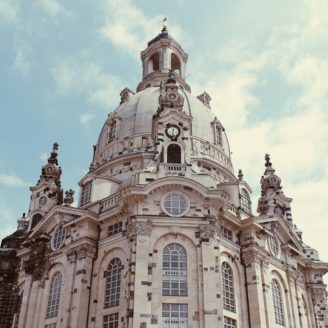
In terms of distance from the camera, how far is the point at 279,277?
40.5 meters

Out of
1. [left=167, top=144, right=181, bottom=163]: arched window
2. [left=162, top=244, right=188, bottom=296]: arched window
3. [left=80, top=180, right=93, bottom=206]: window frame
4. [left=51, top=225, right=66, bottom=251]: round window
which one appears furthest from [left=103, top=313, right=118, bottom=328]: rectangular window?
[left=167, top=144, right=181, bottom=163]: arched window

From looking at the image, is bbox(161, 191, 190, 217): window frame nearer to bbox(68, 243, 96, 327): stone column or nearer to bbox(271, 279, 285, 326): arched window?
bbox(68, 243, 96, 327): stone column

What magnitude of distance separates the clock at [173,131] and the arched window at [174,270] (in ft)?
34.6

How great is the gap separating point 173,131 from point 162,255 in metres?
12.0

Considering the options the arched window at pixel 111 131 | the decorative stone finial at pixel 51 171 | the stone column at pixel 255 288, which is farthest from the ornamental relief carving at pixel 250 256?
the decorative stone finial at pixel 51 171

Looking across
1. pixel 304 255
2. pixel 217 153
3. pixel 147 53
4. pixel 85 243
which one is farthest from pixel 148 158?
pixel 147 53

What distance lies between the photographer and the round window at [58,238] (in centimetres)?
3994

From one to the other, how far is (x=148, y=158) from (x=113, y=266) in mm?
13805

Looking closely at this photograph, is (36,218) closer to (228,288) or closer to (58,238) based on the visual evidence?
(58,238)

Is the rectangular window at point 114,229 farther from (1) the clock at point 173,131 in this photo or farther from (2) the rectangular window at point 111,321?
(1) the clock at point 173,131

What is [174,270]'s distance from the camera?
32.8 metres

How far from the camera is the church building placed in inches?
1259

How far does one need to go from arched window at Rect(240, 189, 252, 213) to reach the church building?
13cm

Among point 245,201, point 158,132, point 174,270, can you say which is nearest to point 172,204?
point 174,270
